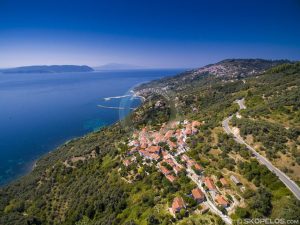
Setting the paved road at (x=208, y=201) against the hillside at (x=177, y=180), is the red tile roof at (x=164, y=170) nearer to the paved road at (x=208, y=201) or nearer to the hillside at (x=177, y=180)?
the hillside at (x=177, y=180)

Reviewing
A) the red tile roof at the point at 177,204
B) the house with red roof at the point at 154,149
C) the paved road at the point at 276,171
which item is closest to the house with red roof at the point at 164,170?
the house with red roof at the point at 154,149

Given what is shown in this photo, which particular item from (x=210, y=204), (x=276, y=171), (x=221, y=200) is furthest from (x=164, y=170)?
(x=276, y=171)

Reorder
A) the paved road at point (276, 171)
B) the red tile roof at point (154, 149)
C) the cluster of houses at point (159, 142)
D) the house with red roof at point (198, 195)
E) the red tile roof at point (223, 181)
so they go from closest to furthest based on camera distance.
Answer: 1. the paved road at point (276, 171)
2. the house with red roof at point (198, 195)
3. the red tile roof at point (223, 181)
4. the cluster of houses at point (159, 142)
5. the red tile roof at point (154, 149)

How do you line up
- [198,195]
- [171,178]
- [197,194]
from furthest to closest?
[171,178]
[197,194]
[198,195]

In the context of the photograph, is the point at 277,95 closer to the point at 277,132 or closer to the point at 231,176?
the point at 277,132

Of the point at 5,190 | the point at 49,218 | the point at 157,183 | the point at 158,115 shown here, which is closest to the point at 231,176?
the point at 157,183

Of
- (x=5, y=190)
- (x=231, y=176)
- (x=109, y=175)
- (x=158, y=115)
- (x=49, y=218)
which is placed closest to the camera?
(x=231, y=176)

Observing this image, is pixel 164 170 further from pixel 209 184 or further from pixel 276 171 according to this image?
pixel 276 171

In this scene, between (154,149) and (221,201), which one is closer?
(221,201)
